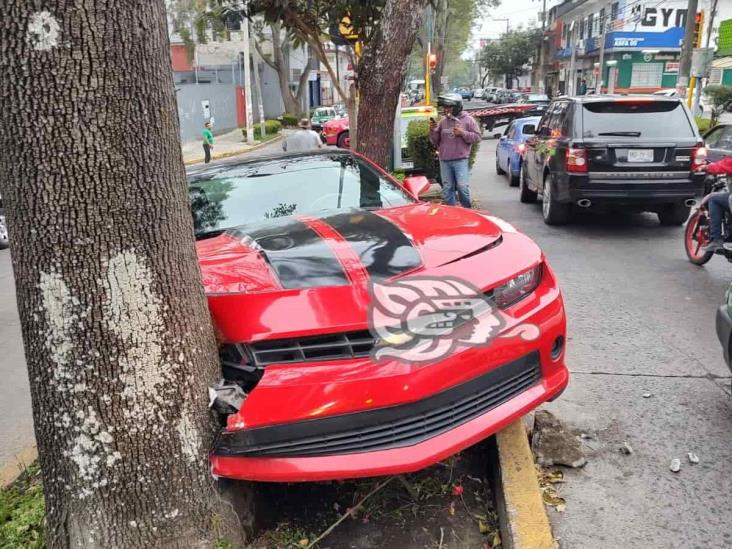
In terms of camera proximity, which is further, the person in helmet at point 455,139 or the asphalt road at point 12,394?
the person in helmet at point 455,139

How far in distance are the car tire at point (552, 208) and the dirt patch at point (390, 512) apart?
6339 mm

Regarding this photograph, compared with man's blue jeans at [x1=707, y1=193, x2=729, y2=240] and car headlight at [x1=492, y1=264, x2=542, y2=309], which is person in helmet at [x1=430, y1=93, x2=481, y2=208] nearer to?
man's blue jeans at [x1=707, y1=193, x2=729, y2=240]

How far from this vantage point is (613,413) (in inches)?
155

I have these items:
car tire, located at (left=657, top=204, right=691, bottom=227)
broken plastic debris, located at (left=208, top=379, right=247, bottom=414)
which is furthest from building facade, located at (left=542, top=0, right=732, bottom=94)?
broken plastic debris, located at (left=208, top=379, right=247, bottom=414)

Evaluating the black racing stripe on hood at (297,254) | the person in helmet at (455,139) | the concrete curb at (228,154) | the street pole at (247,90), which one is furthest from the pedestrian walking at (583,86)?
the black racing stripe on hood at (297,254)

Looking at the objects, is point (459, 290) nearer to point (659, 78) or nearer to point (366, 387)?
point (366, 387)

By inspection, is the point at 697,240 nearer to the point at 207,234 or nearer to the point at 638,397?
the point at 638,397

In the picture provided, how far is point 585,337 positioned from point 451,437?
275 centimetres

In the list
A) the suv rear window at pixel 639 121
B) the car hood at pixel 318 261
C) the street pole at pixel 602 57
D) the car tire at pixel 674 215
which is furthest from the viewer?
the street pole at pixel 602 57

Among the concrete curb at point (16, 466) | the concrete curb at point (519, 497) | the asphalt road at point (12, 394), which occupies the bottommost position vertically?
the asphalt road at point (12, 394)

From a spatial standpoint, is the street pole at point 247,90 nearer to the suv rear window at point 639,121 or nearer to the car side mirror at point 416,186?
the suv rear window at point 639,121

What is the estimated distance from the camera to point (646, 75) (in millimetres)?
47688

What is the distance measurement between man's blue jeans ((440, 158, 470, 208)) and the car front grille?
23.1 ft

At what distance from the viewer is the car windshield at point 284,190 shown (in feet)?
14.0
